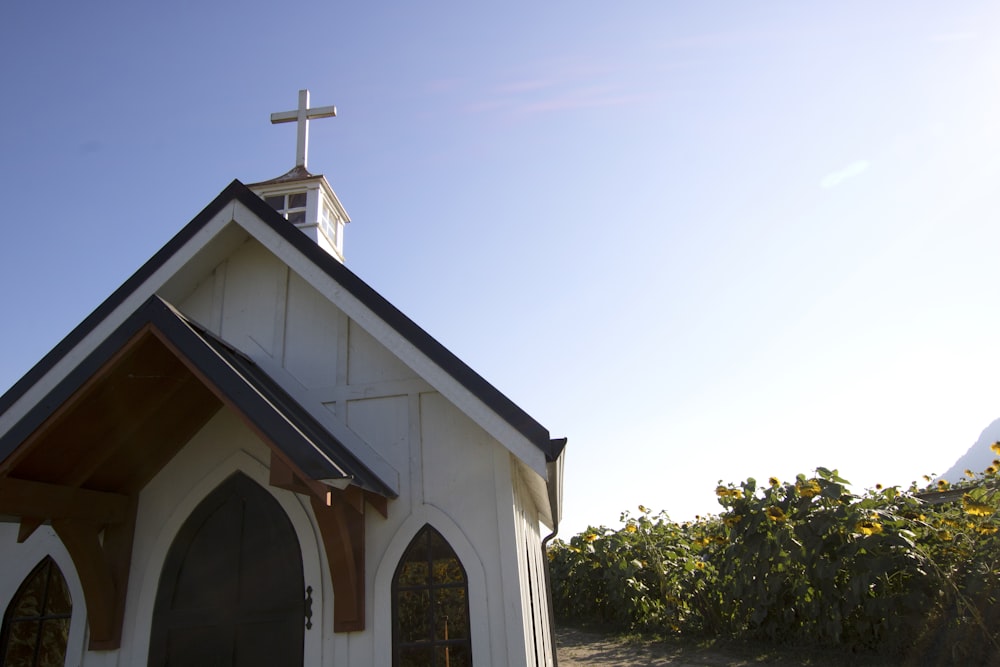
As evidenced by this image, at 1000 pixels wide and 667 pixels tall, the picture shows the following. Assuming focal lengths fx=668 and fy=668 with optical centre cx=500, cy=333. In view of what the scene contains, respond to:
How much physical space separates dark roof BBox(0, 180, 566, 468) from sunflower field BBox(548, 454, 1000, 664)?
3.98 metres

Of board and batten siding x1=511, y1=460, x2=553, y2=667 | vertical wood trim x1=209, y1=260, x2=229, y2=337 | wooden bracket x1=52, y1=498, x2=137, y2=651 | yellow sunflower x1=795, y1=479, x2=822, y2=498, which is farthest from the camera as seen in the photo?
yellow sunflower x1=795, y1=479, x2=822, y2=498

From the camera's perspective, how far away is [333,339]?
6035mm

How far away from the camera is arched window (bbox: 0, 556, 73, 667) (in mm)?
5355

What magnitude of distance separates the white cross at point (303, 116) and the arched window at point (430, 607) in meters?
5.29

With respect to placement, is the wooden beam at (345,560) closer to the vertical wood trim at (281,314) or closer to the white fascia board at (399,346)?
the white fascia board at (399,346)

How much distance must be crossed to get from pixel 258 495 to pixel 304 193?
3.97m

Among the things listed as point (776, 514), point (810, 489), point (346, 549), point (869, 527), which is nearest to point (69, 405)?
point (346, 549)

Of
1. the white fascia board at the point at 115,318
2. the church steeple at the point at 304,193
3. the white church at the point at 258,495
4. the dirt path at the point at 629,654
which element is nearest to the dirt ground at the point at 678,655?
the dirt path at the point at 629,654

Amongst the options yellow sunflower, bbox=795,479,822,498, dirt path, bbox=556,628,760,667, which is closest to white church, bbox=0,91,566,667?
yellow sunflower, bbox=795,479,822,498

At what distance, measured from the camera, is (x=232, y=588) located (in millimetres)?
5246

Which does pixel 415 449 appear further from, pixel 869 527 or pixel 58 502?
pixel 869 527

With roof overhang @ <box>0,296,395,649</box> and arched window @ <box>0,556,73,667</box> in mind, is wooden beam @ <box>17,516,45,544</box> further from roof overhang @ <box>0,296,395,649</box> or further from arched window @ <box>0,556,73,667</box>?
arched window @ <box>0,556,73,667</box>

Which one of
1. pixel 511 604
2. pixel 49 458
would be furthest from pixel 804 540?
pixel 49 458

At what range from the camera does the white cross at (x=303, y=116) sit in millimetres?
8359
